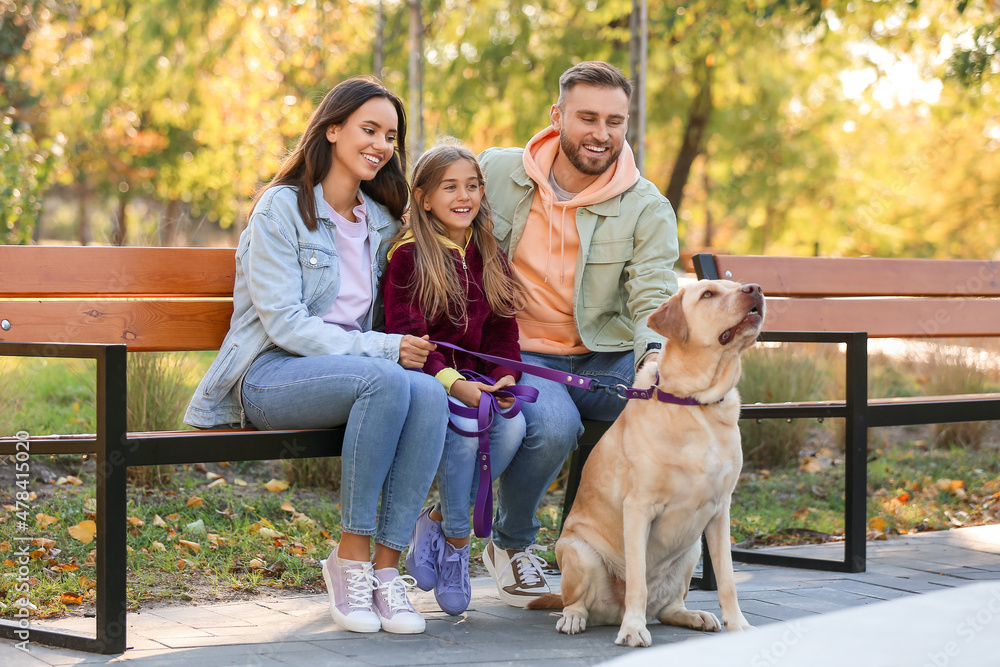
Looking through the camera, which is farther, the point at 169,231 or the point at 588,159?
the point at 169,231

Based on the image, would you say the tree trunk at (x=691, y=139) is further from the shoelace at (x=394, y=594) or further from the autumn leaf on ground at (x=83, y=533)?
the shoelace at (x=394, y=594)

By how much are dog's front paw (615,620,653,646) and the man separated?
2.67 feet

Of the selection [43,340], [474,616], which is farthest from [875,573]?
[43,340]

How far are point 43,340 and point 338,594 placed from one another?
1397 millimetres

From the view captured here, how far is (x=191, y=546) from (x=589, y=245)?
84.7 inches

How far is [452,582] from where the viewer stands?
345cm

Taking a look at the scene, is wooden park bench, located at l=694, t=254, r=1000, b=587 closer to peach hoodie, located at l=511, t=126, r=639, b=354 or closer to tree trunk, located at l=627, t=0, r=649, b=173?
peach hoodie, located at l=511, t=126, r=639, b=354

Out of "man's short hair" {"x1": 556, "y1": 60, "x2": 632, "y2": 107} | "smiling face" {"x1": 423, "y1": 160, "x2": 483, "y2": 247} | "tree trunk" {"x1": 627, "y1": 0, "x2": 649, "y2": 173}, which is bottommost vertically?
"smiling face" {"x1": 423, "y1": 160, "x2": 483, "y2": 247}

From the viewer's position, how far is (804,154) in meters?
16.8

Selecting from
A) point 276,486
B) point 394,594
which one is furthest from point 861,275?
point 276,486

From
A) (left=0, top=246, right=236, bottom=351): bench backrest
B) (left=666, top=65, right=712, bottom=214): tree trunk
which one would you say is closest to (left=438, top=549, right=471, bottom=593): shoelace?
(left=0, top=246, right=236, bottom=351): bench backrest

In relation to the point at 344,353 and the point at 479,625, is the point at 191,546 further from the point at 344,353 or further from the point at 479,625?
the point at 479,625

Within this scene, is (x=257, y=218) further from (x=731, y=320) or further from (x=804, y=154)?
(x=804, y=154)

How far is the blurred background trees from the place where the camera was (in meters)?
12.1
